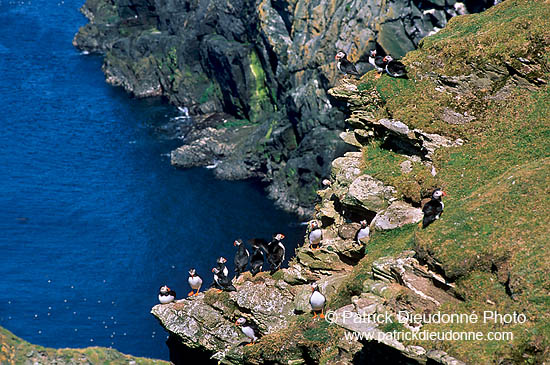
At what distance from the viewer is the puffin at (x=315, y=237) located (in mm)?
33906

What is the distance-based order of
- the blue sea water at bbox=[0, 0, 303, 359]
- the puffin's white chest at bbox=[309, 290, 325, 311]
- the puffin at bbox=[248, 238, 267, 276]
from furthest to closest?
the blue sea water at bbox=[0, 0, 303, 359], the puffin at bbox=[248, 238, 267, 276], the puffin's white chest at bbox=[309, 290, 325, 311]

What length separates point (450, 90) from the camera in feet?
111

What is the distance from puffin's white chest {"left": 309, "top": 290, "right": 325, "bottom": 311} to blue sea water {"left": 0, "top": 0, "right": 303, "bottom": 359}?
35.0 meters

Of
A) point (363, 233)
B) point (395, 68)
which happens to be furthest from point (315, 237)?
point (395, 68)

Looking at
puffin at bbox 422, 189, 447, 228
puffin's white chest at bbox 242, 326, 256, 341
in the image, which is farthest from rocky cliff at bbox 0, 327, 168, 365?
puffin at bbox 422, 189, 447, 228

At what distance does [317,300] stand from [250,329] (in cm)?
437

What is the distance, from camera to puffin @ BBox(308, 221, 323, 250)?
1335 inches

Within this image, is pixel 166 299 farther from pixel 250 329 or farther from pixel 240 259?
pixel 250 329

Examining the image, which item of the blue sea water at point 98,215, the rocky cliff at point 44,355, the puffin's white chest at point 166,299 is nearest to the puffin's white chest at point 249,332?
the rocky cliff at point 44,355

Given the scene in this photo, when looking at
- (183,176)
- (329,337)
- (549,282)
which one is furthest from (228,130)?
(549,282)

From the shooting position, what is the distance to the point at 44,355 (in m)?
28.8

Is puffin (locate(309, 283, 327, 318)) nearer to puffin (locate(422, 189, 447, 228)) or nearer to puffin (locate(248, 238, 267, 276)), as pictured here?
puffin (locate(422, 189, 447, 228))

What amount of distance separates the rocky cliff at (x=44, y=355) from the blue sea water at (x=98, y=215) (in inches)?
1184

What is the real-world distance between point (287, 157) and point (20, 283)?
41102 mm
